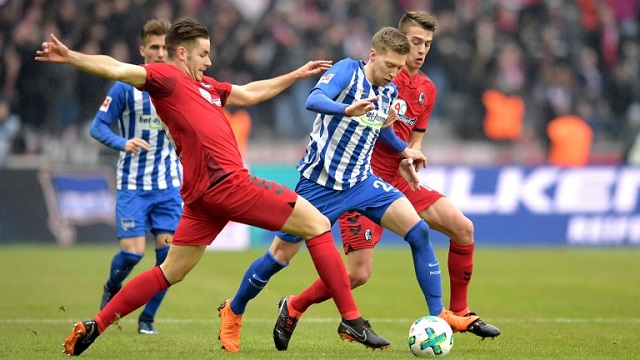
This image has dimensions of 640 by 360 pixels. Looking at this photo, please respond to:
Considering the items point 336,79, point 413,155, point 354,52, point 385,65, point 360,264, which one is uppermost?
point 354,52

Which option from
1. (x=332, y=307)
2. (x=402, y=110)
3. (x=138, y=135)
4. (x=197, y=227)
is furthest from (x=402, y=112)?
(x=332, y=307)

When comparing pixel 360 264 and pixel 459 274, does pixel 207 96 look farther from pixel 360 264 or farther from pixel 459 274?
pixel 459 274

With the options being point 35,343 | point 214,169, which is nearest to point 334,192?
point 214,169

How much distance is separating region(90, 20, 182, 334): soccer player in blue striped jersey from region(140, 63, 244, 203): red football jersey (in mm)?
2170

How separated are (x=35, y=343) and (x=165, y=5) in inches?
527

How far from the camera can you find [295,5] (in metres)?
21.4

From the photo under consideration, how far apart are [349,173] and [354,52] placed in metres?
13.3

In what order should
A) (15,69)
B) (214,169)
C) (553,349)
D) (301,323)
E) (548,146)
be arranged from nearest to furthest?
(214,169) < (553,349) < (301,323) < (15,69) < (548,146)

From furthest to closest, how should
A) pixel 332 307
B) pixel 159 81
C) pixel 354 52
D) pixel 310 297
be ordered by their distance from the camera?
pixel 354 52
pixel 332 307
pixel 310 297
pixel 159 81

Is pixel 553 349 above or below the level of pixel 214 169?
below

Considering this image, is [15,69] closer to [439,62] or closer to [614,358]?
[439,62]

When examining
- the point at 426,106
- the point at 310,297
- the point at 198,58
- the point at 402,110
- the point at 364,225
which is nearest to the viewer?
the point at 198,58

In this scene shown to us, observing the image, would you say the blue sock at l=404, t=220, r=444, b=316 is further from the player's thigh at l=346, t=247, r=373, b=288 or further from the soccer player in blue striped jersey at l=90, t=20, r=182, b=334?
the soccer player in blue striped jersey at l=90, t=20, r=182, b=334

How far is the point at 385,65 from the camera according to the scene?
7555mm
